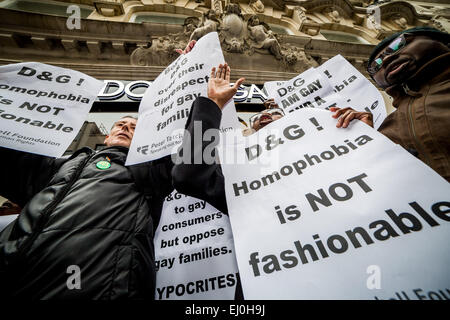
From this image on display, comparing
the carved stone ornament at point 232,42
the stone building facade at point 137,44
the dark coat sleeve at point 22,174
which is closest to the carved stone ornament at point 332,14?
the stone building facade at point 137,44

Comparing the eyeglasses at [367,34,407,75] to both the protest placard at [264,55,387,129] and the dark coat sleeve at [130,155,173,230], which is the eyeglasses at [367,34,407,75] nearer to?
the protest placard at [264,55,387,129]

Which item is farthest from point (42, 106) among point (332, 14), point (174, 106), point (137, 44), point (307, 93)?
point (332, 14)

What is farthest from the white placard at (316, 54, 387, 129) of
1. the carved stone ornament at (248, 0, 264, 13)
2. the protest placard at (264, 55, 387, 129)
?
the carved stone ornament at (248, 0, 264, 13)

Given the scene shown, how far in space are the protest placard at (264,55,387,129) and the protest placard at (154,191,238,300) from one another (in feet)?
4.95

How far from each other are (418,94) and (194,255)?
79.4 inches

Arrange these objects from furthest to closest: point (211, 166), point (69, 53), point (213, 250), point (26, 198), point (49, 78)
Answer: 1. point (69, 53)
2. point (49, 78)
3. point (26, 198)
4. point (213, 250)
5. point (211, 166)

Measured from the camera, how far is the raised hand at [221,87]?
1.27 meters

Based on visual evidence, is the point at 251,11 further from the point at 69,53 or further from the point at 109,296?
the point at 109,296

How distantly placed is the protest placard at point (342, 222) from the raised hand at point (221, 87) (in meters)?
0.57

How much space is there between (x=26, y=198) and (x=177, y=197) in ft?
3.91

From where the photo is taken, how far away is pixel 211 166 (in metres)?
1.15

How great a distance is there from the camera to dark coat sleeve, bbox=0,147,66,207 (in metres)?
1.44
